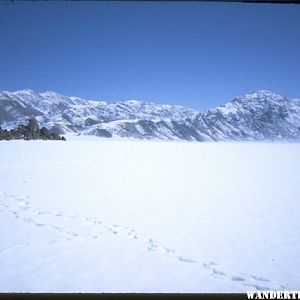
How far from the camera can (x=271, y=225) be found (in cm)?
639

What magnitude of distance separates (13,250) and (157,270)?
6.97ft

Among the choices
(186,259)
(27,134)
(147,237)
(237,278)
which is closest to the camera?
(237,278)

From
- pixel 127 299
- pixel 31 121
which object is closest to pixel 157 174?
pixel 127 299

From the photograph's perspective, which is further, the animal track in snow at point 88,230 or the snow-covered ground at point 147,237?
the animal track in snow at point 88,230

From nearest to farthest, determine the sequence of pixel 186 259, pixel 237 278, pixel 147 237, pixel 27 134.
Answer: pixel 237 278, pixel 186 259, pixel 147 237, pixel 27 134

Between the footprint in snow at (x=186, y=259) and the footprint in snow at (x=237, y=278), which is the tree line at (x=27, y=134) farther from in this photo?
the footprint in snow at (x=237, y=278)

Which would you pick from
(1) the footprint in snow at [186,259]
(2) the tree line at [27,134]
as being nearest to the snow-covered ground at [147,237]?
(1) the footprint in snow at [186,259]

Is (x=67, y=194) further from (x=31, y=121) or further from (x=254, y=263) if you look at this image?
(x=31, y=121)

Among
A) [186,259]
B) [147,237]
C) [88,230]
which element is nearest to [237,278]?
[186,259]

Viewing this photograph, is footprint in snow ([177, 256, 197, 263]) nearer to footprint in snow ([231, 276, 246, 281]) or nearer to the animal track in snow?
the animal track in snow

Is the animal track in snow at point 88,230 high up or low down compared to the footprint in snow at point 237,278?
up

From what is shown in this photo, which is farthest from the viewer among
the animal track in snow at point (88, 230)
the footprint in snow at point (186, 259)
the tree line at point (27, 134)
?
the tree line at point (27, 134)

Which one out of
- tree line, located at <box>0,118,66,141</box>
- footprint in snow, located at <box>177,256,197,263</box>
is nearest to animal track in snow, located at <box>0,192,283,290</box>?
footprint in snow, located at <box>177,256,197,263</box>

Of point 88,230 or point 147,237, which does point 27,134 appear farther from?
point 147,237
